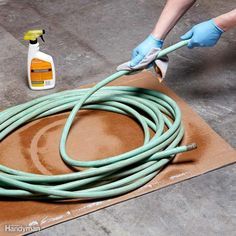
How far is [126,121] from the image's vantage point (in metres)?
2.42

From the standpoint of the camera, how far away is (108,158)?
2094mm

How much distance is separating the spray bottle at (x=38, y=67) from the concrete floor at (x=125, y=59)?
0.15 ft

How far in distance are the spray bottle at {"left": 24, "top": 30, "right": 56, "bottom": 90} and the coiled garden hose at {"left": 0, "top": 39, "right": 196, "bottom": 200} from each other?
0.18 metres

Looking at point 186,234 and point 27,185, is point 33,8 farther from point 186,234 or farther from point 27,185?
point 186,234

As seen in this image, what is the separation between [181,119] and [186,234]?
2.10 ft

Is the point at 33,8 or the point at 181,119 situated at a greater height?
the point at 181,119

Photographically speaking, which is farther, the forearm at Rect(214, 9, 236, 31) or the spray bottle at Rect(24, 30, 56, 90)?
the spray bottle at Rect(24, 30, 56, 90)

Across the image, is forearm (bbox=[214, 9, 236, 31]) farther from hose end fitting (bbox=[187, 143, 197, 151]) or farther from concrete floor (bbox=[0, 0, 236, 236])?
hose end fitting (bbox=[187, 143, 197, 151])

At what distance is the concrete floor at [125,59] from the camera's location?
6.45 feet

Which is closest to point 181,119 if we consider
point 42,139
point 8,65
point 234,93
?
point 234,93

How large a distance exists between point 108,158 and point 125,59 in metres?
0.92

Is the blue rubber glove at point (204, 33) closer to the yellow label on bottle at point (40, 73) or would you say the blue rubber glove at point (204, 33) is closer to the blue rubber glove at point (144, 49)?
the blue rubber glove at point (144, 49)

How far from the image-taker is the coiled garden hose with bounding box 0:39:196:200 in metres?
2.00

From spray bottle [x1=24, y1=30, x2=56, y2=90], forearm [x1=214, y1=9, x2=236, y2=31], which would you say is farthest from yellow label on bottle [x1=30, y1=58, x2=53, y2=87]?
forearm [x1=214, y1=9, x2=236, y2=31]
